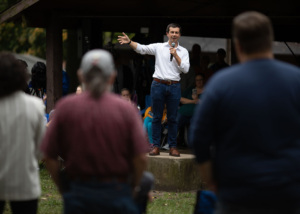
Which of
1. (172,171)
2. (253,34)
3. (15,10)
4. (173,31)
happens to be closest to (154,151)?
(172,171)

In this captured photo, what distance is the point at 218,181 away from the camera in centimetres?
349

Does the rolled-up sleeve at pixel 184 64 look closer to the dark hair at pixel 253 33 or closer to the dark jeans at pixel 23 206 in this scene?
the dark jeans at pixel 23 206

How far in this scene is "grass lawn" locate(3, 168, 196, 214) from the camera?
768 centimetres

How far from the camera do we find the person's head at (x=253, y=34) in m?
3.39

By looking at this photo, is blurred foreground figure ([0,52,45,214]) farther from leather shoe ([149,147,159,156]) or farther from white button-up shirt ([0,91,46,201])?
leather shoe ([149,147,159,156])

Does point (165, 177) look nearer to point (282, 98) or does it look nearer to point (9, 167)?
point (9, 167)

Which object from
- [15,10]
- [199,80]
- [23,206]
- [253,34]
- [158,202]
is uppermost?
[253,34]

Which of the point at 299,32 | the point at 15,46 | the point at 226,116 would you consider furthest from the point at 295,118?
the point at 15,46

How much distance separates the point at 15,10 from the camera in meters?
11.1

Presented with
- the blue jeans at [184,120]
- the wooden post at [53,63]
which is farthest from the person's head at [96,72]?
the wooden post at [53,63]

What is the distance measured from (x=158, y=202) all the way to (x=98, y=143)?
487 centimetres

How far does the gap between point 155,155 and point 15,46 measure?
18.6 m

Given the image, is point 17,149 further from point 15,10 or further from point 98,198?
point 15,10

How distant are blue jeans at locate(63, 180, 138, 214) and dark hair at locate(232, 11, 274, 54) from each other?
1021 millimetres
